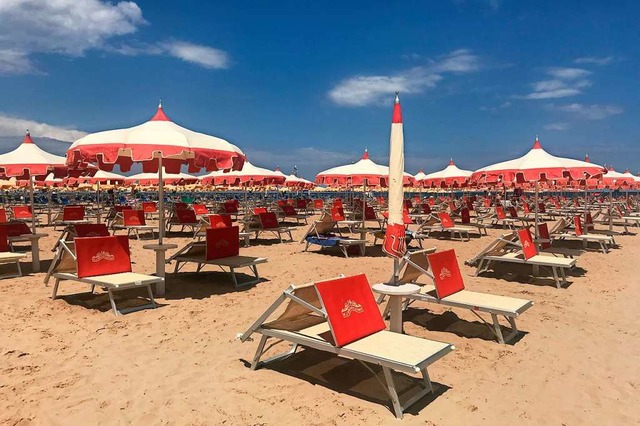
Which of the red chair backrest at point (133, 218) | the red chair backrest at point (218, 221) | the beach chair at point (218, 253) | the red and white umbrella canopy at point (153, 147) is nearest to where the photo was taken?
the red and white umbrella canopy at point (153, 147)

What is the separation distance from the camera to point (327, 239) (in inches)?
404

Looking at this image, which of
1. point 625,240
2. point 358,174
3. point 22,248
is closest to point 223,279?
point 358,174

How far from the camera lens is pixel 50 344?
4527 mm

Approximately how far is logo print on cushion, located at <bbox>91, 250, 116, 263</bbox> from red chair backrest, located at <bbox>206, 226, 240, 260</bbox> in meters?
1.42

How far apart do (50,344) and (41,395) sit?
47.9 inches

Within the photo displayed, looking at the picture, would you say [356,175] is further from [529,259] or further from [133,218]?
[133,218]

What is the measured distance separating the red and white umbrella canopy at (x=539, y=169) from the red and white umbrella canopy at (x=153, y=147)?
5329 millimetres

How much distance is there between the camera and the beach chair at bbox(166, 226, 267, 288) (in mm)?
7113

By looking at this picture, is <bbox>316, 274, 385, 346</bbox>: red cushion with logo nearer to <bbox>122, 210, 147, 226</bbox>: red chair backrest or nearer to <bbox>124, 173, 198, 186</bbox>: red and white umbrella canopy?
<bbox>122, 210, 147, 226</bbox>: red chair backrest

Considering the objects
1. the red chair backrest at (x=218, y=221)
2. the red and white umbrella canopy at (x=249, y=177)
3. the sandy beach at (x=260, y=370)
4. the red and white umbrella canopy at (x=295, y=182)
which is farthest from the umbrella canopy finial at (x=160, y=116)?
the red and white umbrella canopy at (x=295, y=182)

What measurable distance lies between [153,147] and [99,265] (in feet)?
5.98

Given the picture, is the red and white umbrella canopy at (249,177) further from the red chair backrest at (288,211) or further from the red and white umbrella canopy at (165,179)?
the red and white umbrella canopy at (165,179)

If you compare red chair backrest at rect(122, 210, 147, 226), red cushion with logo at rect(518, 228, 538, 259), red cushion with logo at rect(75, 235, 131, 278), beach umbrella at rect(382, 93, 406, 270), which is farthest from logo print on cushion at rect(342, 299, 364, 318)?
red chair backrest at rect(122, 210, 147, 226)

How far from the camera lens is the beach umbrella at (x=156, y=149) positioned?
17.9 feet
